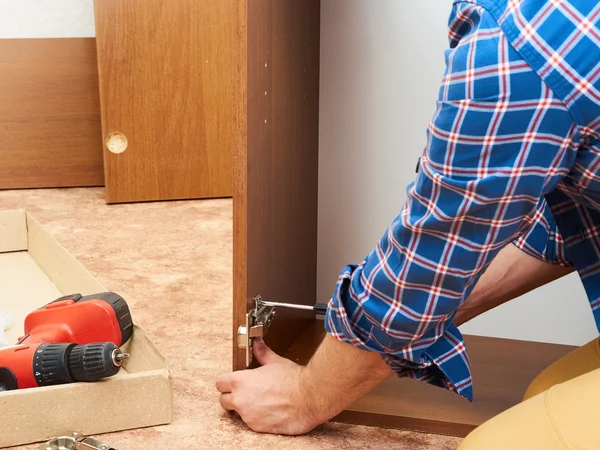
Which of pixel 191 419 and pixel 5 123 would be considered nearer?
pixel 191 419

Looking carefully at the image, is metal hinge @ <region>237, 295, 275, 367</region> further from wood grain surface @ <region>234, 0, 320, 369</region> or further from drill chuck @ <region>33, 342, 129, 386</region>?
drill chuck @ <region>33, 342, 129, 386</region>

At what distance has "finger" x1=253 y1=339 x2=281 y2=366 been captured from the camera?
1.04 meters

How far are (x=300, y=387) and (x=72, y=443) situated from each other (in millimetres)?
284

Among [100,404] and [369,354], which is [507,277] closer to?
[369,354]

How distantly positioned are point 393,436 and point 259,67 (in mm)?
504

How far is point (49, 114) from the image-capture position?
7.96ft

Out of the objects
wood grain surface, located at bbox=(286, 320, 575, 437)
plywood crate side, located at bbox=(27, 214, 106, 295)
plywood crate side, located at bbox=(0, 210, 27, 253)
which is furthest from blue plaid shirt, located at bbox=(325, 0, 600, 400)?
plywood crate side, located at bbox=(0, 210, 27, 253)

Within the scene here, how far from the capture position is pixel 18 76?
93.8 inches

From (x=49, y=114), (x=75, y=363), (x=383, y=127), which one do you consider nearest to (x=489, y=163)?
(x=75, y=363)

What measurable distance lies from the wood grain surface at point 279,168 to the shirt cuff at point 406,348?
21 centimetres

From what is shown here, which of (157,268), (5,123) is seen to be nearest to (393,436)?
(157,268)

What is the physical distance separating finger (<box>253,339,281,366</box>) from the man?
150 millimetres

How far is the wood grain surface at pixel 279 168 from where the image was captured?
3.19 feet

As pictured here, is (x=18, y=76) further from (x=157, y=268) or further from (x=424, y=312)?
(x=424, y=312)
